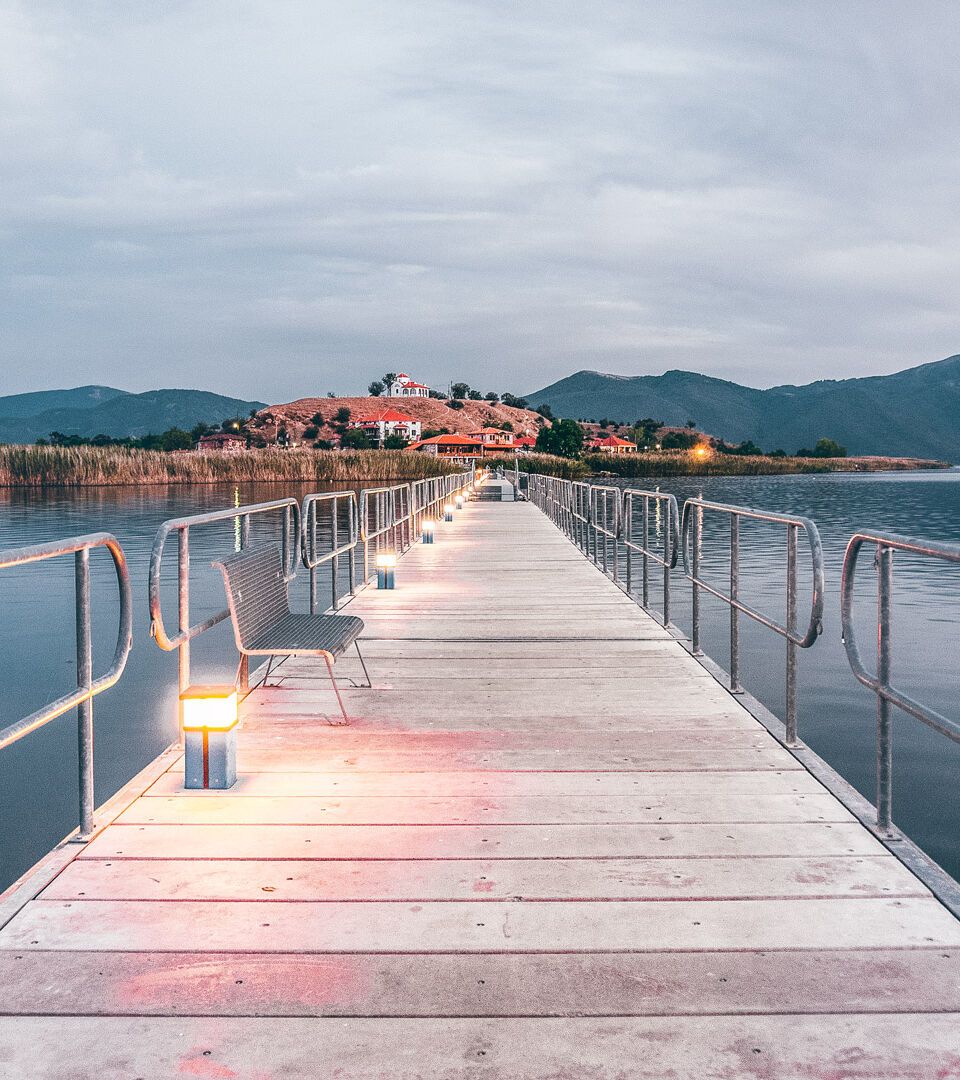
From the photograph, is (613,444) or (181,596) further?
(613,444)

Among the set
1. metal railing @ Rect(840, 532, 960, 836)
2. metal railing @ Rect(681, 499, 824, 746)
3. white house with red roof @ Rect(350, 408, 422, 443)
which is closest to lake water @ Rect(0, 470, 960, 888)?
metal railing @ Rect(681, 499, 824, 746)

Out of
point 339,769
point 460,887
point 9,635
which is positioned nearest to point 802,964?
point 460,887

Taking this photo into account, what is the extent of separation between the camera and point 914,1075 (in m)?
2.07

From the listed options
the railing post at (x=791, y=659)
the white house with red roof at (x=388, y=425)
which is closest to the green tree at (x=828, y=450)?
the white house with red roof at (x=388, y=425)

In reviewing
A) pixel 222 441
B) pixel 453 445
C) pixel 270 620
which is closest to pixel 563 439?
pixel 453 445

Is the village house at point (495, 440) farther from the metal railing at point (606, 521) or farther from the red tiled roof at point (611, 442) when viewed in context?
the metal railing at point (606, 521)

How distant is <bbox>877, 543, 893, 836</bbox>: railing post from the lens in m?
3.16

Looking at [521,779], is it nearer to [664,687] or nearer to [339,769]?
[339,769]

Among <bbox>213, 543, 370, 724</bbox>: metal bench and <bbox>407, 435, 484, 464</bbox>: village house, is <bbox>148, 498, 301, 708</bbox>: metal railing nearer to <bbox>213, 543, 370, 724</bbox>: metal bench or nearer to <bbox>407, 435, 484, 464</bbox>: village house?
<bbox>213, 543, 370, 724</bbox>: metal bench

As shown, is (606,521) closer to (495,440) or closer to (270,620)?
(270,620)

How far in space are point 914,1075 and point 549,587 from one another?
8.71 m

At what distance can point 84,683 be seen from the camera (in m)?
3.32

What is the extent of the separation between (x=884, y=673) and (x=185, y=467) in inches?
2047

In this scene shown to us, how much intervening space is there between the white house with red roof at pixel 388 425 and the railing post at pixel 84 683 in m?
174
